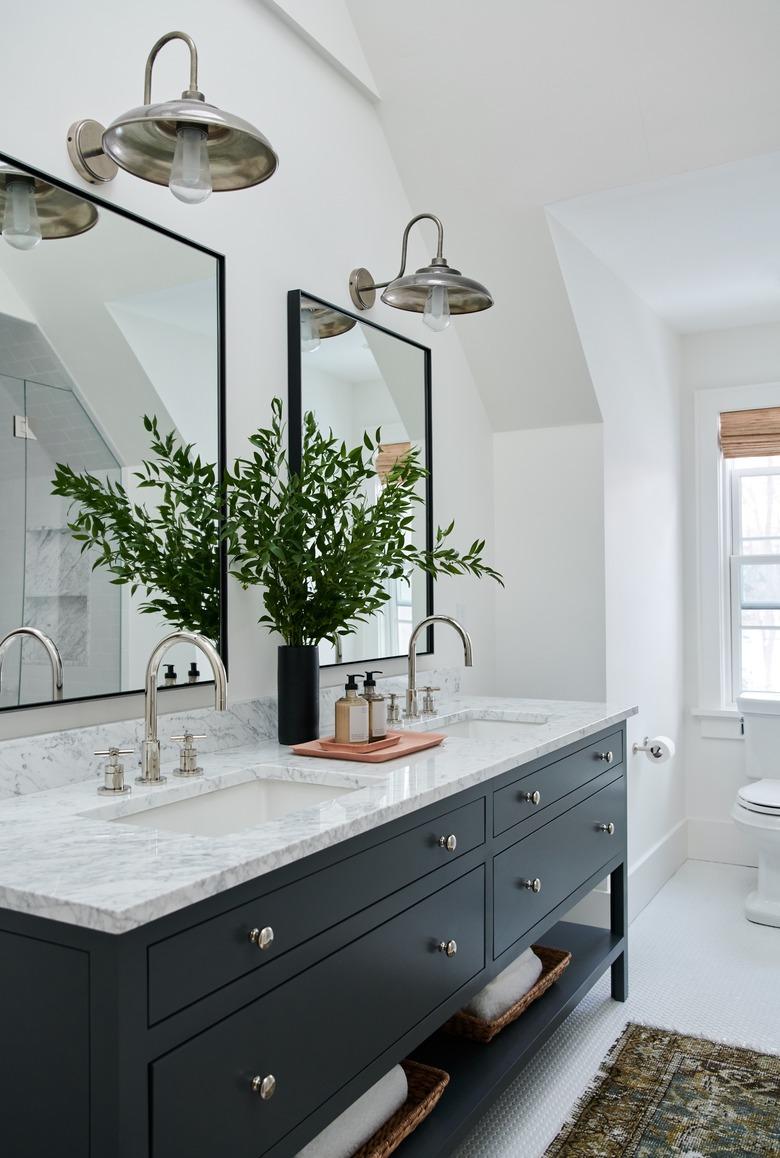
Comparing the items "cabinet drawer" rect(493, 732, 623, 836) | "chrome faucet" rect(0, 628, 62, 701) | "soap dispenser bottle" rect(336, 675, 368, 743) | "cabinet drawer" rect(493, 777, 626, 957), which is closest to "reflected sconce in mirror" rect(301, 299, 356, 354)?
"soap dispenser bottle" rect(336, 675, 368, 743)

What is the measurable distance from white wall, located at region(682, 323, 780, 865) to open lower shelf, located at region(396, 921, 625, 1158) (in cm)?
167

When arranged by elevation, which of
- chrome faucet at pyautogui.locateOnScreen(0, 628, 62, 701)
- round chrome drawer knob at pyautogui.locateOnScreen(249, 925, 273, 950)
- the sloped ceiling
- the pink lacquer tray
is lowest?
round chrome drawer knob at pyautogui.locateOnScreen(249, 925, 273, 950)

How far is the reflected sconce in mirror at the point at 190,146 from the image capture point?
1.46 metres

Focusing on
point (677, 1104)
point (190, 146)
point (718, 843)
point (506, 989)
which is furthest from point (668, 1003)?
point (190, 146)

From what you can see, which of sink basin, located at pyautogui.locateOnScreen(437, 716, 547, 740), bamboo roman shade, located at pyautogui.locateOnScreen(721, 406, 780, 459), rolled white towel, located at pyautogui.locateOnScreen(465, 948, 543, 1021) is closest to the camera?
rolled white towel, located at pyautogui.locateOnScreen(465, 948, 543, 1021)

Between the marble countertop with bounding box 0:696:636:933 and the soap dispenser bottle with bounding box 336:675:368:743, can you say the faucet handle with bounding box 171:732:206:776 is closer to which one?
the marble countertop with bounding box 0:696:636:933

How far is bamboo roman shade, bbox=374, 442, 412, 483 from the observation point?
8.82 feet

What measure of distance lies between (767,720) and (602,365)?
1.61 m

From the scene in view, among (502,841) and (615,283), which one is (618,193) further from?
(502,841)

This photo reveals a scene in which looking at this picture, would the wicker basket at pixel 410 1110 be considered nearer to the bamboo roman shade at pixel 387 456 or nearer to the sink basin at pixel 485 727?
the sink basin at pixel 485 727

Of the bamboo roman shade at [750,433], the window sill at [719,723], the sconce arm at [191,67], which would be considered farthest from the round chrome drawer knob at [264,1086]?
the bamboo roman shade at [750,433]

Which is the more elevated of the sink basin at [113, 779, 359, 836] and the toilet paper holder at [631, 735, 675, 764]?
the sink basin at [113, 779, 359, 836]

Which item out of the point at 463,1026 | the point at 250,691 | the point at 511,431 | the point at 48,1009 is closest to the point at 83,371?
the point at 250,691

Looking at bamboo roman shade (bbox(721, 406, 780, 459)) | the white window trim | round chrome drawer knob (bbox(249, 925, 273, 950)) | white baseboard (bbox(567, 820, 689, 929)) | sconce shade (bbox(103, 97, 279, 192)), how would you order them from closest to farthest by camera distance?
round chrome drawer knob (bbox(249, 925, 273, 950))
sconce shade (bbox(103, 97, 279, 192))
white baseboard (bbox(567, 820, 689, 929))
bamboo roman shade (bbox(721, 406, 780, 459))
the white window trim
